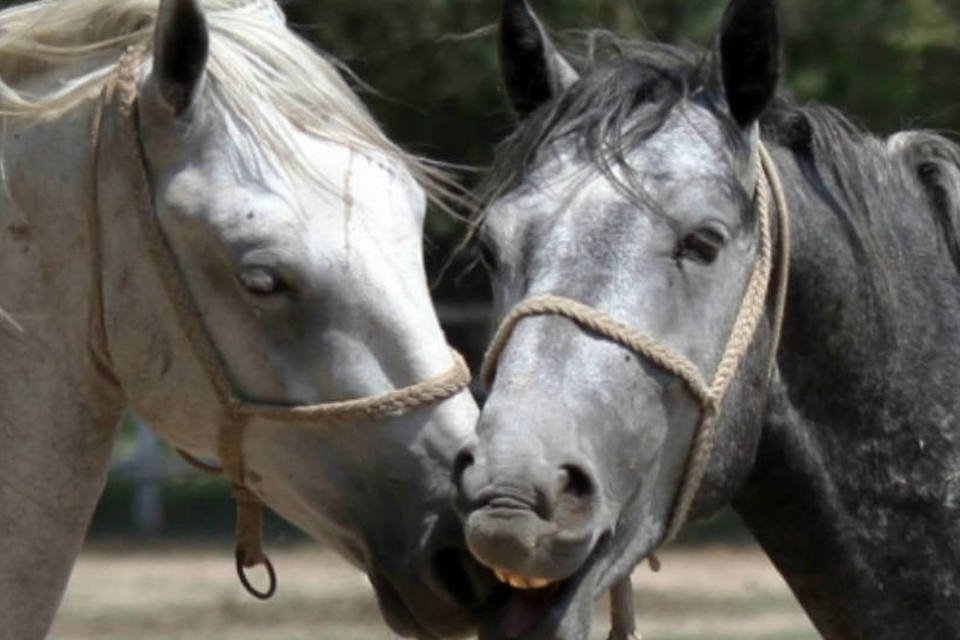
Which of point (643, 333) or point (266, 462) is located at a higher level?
point (643, 333)

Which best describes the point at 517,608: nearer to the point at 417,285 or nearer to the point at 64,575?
the point at 417,285

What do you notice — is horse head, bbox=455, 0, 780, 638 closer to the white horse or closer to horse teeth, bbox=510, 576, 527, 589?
horse teeth, bbox=510, 576, 527, 589

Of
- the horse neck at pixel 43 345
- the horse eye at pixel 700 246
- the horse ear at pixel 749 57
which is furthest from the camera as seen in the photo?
the horse neck at pixel 43 345

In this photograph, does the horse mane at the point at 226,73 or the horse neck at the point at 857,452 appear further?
the horse mane at the point at 226,73

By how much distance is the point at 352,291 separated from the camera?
12.6 feet

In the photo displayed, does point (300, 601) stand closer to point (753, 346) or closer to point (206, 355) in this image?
point (206, 355)

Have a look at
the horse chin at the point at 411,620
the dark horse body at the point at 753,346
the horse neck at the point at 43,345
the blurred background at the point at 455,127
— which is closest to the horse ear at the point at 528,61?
the dark horse body at the point at 753,346

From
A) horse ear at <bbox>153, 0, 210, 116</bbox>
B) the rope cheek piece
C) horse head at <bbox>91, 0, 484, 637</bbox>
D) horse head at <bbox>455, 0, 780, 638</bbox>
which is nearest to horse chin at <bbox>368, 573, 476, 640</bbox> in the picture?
horse head at <bbox>91, 0, 484, 637</bbox>

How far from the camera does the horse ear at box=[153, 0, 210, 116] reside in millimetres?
3840

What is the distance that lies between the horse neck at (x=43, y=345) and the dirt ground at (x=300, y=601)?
214 inches

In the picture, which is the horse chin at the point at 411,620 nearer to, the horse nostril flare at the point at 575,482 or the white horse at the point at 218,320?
the white horse at the point at 218,320

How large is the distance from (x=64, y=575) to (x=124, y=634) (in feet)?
22.8

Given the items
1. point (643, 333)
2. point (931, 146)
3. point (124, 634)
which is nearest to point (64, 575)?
point (643, 333)

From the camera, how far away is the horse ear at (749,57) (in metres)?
3.66
